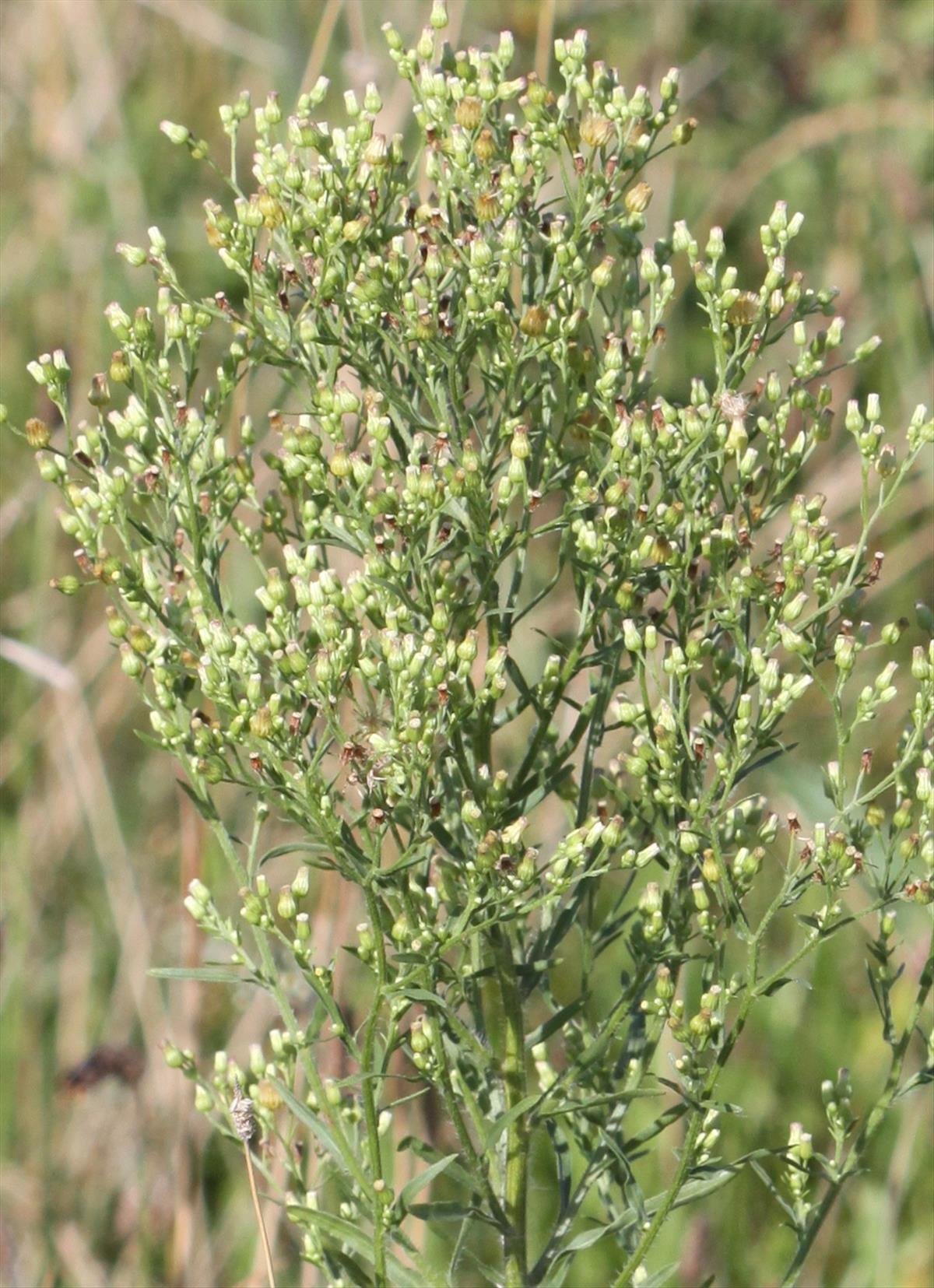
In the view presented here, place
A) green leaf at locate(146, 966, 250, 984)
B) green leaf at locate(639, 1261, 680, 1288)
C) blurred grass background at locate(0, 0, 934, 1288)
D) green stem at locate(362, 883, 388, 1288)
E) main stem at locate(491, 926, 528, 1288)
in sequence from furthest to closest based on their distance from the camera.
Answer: blurred grass background at locate(0, 0, 934, 1288) → main stem at locate(491, 926, 528, 1288) → green leaf at locate(639, 1261, 680, 1288) → green leaf at locate(146, 966, 250, 984) → green stem at locate(362, 883, 388, 1288)

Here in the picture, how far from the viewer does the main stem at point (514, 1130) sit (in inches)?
106

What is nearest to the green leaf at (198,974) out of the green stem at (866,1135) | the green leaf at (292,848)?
the green leaf at (292,848)

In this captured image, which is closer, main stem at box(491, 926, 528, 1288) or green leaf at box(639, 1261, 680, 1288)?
green leaf at box(639, 1261, 680, 1288)

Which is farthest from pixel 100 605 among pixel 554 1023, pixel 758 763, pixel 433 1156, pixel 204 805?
pixel 758 763

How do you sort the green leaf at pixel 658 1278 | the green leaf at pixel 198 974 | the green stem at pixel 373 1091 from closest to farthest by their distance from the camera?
the green stem at pixel 373 1091 < the green leaf at pixel 198 974 < the green leaf at pixel 658 1278

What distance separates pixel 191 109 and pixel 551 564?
333 centimetres

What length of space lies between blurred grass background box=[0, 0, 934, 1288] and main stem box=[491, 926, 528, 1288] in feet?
4.89

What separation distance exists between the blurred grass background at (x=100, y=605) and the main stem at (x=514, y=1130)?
149 centimetres

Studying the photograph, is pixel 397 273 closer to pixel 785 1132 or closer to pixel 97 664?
pixel 785 1132

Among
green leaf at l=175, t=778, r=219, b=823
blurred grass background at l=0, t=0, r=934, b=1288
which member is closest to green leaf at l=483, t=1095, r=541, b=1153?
green leaf at l=175, t=778, r=219, b=823

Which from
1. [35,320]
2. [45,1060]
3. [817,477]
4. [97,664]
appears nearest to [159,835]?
[97,664]

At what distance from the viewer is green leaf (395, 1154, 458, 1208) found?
94.1 inches

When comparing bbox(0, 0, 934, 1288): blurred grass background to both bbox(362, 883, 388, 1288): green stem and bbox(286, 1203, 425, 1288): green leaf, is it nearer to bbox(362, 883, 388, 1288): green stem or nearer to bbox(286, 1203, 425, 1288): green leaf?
bbox(286, 1203, 425, 1288): green leaf

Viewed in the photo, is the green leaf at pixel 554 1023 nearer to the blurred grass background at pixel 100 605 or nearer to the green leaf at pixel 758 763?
the green leaf at pixel 758 763
